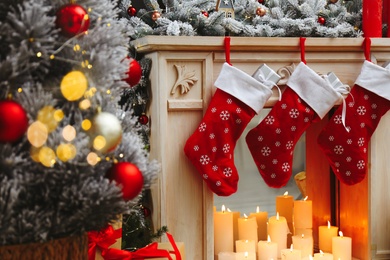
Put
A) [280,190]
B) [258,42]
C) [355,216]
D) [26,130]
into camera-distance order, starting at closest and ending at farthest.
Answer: [26,130], [258,42], [355,216], [280,190]

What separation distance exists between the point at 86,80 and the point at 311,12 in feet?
5.75

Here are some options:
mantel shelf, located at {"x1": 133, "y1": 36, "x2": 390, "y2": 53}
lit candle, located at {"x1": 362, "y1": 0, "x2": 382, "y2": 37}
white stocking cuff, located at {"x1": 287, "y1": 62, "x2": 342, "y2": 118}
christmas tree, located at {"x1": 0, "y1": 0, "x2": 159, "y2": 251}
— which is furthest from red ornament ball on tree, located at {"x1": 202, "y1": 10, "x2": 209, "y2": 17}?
christmas tree, located at {"x1": 0, "y1": 0, "x2": 159, "y2": 251}

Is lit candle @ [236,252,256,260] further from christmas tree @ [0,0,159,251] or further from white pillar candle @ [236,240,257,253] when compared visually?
christmas tree @ [0,0,159,251]

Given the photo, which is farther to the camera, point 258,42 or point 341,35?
point 341,35

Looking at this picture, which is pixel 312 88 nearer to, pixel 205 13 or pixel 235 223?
pixel 205 13

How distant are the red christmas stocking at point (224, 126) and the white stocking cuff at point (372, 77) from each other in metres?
0.47

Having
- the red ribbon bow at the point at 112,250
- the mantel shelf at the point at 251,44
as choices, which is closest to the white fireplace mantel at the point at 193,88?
the mantel shelf at the point at 251,44

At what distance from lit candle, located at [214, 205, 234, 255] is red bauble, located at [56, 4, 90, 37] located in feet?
5.67

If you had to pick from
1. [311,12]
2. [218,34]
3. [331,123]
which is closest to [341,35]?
[311,12]

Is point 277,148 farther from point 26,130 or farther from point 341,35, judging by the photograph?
point 26,130

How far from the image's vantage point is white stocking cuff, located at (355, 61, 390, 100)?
9.11 feet

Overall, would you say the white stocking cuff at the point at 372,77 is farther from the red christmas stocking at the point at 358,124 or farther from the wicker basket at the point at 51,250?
the wicker basket at the point at 51,250

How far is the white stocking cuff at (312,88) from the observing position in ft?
8.91

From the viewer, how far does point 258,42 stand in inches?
104
